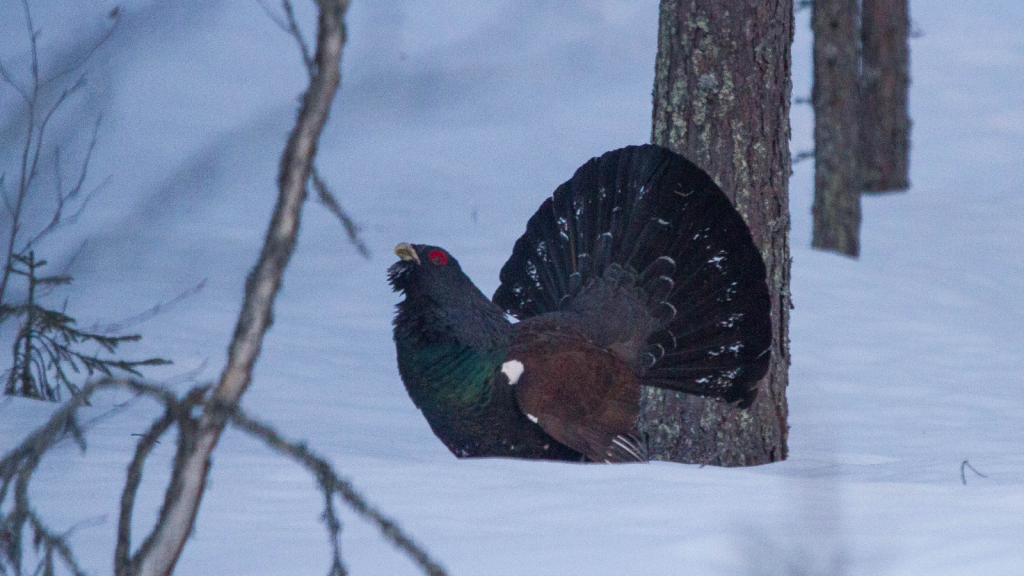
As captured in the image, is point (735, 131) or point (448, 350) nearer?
point (448, 350)

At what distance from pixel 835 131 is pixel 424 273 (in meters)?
7.96

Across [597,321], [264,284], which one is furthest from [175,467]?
[597,321]

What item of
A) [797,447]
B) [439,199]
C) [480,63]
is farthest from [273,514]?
[439,199]

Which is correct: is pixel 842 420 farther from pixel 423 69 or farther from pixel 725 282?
pixel 423 69

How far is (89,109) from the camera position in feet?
3.34

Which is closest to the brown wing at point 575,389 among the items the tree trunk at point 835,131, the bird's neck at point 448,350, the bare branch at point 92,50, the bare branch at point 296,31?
the bird's neck at point 448,350

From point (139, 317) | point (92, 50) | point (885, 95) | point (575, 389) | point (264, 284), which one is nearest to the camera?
point (92, 50)

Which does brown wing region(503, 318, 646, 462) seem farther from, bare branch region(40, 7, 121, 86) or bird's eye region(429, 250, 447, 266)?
bare branch region(40, 7, 121, 86)

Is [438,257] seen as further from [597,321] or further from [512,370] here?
[597,321]

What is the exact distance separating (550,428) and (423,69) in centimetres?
299

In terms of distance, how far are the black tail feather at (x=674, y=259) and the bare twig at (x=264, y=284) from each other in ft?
9.21

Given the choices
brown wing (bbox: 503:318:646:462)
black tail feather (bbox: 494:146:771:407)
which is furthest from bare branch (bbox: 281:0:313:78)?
black tail feather (bbox: 494:146:771:407)

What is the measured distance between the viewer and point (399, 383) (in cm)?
623

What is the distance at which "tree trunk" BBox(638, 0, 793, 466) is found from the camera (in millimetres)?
4262
